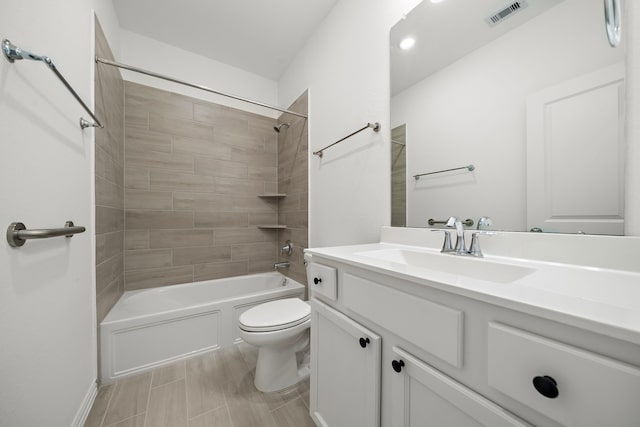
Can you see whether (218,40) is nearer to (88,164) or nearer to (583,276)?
(88,164)

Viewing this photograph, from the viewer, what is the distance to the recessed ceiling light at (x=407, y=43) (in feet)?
3.82

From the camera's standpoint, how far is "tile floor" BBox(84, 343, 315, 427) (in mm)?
1137

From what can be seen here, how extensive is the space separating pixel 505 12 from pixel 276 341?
1803mm

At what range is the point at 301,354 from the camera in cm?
166

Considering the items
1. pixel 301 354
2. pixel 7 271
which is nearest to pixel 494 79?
pixel 7 271

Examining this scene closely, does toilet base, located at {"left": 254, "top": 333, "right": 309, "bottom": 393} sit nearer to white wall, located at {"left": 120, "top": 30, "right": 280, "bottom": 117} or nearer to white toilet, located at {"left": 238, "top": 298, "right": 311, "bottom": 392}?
white toilet, located at {"left": 238, "top": 298, "right": 311, "bottom": 392}

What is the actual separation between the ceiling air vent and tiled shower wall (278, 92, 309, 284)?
141 centimetres

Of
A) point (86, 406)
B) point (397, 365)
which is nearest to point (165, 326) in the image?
point (86, 406)

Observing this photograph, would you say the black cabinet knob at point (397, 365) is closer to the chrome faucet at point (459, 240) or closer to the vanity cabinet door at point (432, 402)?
the vanity cabinet door at point (432, 402)

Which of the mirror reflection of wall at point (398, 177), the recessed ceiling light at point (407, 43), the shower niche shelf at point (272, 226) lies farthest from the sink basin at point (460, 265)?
the shower niche shelf at point (272, 226)

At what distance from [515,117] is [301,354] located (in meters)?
1.81

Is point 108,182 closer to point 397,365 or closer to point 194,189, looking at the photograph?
point 194,189

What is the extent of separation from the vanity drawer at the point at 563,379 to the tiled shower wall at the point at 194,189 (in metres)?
2.32

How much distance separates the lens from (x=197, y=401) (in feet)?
4.13
